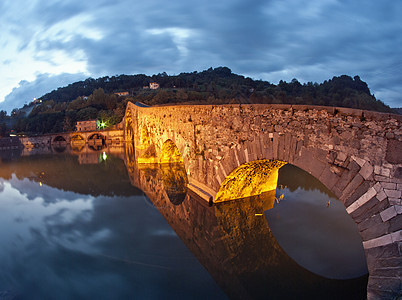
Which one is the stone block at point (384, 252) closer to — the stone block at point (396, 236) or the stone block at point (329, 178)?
the stone block at point (396, 236)

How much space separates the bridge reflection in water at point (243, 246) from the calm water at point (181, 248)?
27 millimetres

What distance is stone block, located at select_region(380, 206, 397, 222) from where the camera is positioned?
12.7 feet

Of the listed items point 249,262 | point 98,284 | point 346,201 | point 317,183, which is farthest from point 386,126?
point 317,183

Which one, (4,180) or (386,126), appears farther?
(4,180)

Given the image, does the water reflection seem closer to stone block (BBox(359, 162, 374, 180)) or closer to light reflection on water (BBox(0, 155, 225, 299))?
light reflection on water (BBox(0, 155, 225, 299))

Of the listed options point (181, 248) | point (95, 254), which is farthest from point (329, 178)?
point (95, 254)

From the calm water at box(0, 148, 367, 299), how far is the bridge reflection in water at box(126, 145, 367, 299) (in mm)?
27

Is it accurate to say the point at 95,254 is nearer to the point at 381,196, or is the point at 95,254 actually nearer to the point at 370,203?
the point at 370,203

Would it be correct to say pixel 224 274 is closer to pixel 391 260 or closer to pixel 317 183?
pixel 391 260

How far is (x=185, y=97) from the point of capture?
4825 centimetres

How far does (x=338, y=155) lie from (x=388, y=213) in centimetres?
120

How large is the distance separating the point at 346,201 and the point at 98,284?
5441 mm

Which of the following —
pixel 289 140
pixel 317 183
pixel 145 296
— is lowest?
pixel 145 296

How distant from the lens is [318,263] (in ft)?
20.1
